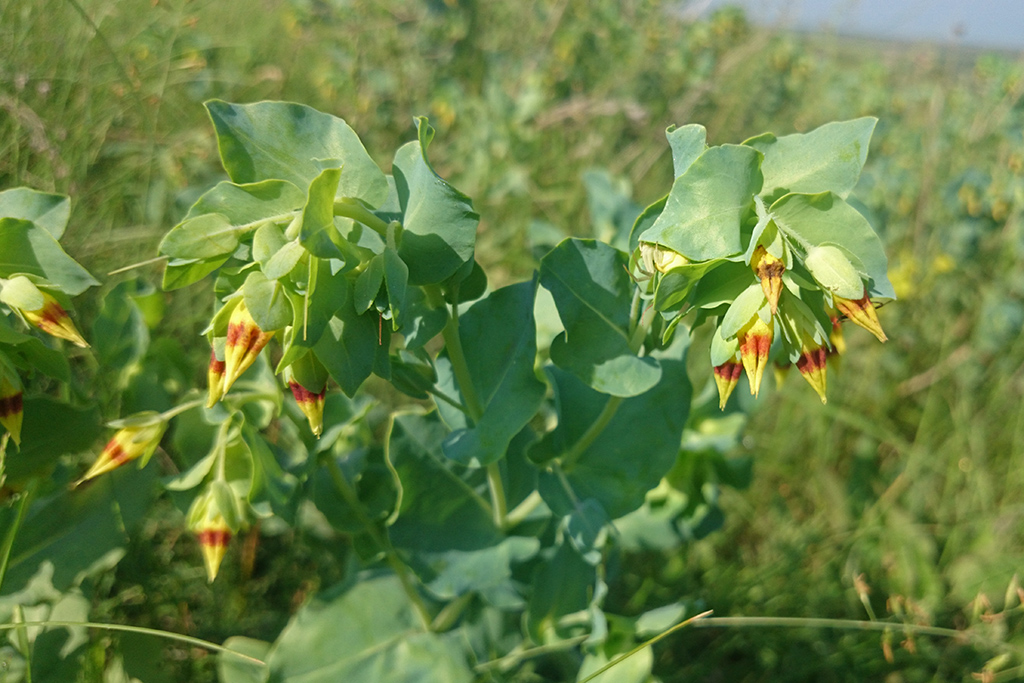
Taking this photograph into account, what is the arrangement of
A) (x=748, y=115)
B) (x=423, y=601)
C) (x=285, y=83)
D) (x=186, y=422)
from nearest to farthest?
(x=186, y=422)
(x=423, y=601)
(x=285, y=83)
(x=748, y=115)

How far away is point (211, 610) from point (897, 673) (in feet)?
5.86

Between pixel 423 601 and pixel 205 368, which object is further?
pixel 205 368

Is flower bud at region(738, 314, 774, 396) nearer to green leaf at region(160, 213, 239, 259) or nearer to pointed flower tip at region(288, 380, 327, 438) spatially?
pointed flower tip at region(288, 380, 327, 438)

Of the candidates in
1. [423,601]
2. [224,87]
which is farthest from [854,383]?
[224,87]

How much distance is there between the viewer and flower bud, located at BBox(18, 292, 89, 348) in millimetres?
1031

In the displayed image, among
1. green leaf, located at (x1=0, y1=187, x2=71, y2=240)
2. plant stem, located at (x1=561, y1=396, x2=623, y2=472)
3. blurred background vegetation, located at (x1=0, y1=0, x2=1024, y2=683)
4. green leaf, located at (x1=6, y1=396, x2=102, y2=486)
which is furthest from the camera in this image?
blurred background vegetation, located at (x1=0, y1=0, x2=1024, y2=683)

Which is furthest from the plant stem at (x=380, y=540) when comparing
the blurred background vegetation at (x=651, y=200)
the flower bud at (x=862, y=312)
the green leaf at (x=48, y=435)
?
the flower bud at (x=862, y=312)

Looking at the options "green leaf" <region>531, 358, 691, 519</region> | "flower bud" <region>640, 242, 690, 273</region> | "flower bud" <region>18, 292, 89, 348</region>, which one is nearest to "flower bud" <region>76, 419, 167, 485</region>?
"flower bud" <region>18, 292, 89, 348</region>

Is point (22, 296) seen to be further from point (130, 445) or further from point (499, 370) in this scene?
point (499, 370)

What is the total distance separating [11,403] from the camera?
42.6 inches

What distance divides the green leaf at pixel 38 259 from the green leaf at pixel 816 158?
40.2 inches

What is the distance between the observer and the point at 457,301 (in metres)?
1.21

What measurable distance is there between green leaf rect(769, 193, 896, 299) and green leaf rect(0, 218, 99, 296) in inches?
39.6

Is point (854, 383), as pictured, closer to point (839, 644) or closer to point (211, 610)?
point (839, 644)
